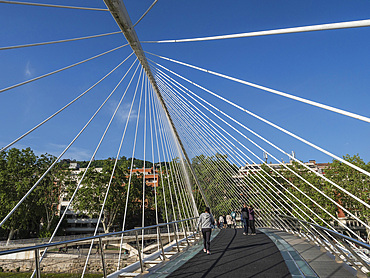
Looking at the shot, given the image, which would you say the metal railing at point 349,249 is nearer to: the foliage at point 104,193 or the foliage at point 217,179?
the foliage at point 217,179

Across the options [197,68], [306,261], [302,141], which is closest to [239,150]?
[197,68]

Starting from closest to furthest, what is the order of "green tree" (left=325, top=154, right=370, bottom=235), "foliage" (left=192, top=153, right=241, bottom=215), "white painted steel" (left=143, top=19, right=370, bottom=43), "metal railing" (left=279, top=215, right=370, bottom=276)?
"white painted steel" (left=143, top=19, right=370, bottom=43) < "metal railing" (left=279, top=215, right=370, bottom=276) < "foliage" (left=192, top=153, right=241, bottom=215) < "green tree" (left=325, top=154, right=370, bottom=235)

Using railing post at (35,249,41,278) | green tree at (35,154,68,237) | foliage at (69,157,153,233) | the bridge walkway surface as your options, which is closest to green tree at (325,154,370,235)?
the bridge walkway surface

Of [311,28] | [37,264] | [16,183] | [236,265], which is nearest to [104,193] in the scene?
[16,183]

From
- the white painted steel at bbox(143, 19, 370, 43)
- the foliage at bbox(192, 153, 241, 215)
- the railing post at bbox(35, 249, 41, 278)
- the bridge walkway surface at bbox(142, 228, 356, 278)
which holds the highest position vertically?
the foliage at bbox(192, 153, 241, 215)

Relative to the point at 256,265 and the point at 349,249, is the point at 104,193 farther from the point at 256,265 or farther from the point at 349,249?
the point at 349,249

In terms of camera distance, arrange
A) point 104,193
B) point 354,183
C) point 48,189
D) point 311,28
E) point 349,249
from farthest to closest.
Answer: point 104,193, point 48,189, point 354,183, point 349,249, point 311,28

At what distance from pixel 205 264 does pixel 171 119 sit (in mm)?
9176

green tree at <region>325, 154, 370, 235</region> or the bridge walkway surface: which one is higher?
green tree at <region>325, 154, 370, 235</region>

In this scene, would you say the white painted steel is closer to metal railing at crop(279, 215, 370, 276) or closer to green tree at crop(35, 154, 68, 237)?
metal railing at crop(279, 215, 370, 276)

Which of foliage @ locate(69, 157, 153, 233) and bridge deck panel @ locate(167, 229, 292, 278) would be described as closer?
bridge deck panel @ locate(167, 229, 292, 278)

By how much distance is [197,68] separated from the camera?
757 centimetres

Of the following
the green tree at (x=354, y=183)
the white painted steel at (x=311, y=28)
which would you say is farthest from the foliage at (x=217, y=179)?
the white painted steel at (x=311, y=28)

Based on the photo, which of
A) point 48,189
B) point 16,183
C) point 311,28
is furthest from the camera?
point 48,189
